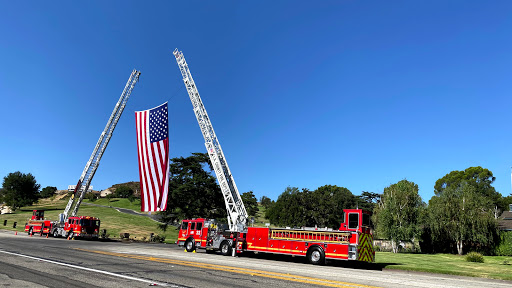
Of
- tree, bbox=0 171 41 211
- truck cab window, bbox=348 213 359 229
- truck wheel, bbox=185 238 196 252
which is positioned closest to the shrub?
truck cab window, bbox=348 213 359 229

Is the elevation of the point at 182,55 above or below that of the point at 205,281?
above

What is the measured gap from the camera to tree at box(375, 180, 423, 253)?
45625 mm

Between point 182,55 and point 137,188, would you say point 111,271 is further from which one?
point 137,188

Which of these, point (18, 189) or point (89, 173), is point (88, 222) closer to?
point (89, 173)

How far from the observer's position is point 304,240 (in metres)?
22.5

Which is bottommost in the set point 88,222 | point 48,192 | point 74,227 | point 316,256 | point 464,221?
point 74,227

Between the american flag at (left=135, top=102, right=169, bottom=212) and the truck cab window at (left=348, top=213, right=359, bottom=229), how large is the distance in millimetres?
14089

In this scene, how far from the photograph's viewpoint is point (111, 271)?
1259cm

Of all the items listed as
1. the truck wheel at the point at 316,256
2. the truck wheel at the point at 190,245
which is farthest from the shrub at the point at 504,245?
the truck wheel at the point at 190,245

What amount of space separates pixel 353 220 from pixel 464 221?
29.4 m

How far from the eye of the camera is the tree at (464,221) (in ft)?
139

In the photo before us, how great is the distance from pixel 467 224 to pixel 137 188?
148 metres

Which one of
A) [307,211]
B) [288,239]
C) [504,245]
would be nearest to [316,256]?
[288,239]

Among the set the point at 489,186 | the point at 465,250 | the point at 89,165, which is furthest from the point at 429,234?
the point at 489,186
